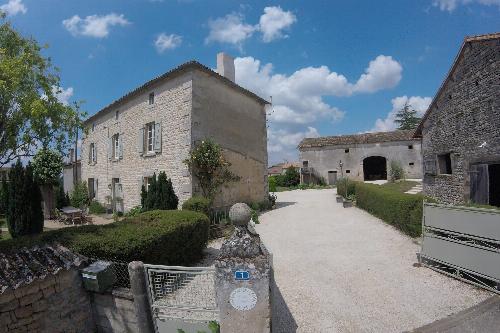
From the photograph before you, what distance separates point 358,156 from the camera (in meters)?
31.4

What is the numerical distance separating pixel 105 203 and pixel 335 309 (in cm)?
1690

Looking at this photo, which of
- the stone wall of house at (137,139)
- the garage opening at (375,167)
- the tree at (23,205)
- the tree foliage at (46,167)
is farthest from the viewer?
the garage opening at (375,167)

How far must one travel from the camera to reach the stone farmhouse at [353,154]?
3000cm

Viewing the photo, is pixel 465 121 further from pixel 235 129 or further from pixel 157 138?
pixel 157 138

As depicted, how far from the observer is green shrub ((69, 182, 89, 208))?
64.6 ft

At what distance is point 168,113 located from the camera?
43.7 feet

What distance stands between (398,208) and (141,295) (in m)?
8.61

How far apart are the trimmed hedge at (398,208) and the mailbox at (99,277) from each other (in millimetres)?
8055

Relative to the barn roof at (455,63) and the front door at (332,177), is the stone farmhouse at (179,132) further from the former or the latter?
the front door at (332,177)

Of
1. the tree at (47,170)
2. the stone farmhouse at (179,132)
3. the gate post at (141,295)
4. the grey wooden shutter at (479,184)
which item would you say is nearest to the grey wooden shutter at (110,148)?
the stone farmhouse at (179,132)

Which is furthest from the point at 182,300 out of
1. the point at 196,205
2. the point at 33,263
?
the point at 196,205

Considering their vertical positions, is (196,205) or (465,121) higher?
(465,121)

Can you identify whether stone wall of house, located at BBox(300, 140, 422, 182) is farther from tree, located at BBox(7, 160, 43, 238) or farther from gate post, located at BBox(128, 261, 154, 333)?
gate post, located at BBox(128, 261, 154, 333)

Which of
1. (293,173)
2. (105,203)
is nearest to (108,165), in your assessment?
(105,203)
